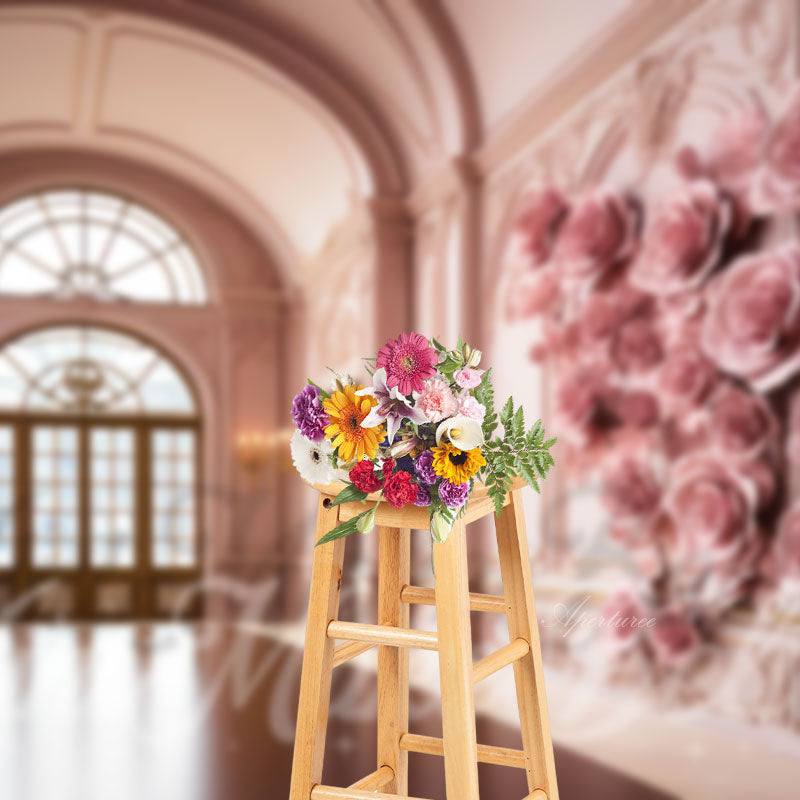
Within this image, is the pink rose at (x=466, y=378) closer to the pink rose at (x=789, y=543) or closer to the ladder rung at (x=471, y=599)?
the ladder rung at (x=471, y=599)

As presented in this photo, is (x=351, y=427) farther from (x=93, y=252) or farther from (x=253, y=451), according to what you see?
(x=93, y=252)

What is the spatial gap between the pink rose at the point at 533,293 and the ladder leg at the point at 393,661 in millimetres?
3602

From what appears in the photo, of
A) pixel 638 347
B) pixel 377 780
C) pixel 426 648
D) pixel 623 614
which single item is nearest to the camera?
pixel 426 648

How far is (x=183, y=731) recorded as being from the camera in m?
4.30

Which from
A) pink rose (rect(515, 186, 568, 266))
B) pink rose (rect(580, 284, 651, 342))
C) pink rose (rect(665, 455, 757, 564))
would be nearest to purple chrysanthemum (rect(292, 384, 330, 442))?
pink rose (rect(665, 455, 757, 564))

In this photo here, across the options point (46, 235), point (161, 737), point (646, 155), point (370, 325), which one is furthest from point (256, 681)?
point (46, 235)

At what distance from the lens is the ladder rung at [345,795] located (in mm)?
1744

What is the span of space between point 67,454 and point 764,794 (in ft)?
30.3

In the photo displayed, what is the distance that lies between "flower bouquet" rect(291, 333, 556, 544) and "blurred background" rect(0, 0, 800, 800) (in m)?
0.72

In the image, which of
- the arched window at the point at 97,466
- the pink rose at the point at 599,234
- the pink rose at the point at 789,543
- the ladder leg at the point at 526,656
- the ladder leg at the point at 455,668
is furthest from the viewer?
the arched window at the point at 97,466

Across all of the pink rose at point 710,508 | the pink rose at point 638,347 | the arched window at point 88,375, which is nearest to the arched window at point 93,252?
the arched window at point 88,375

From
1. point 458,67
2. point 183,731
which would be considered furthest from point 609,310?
point 183,731

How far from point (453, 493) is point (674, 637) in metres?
2.97

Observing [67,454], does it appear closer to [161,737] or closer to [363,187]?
[363,187]
